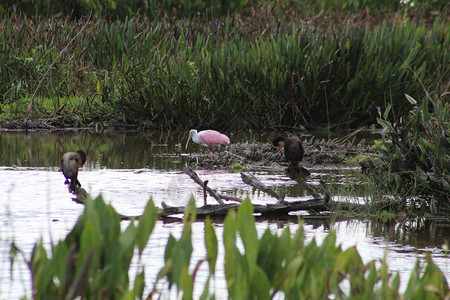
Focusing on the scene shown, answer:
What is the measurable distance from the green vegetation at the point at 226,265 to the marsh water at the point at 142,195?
167mm

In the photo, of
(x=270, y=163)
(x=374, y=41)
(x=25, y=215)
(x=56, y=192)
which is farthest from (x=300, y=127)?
(x=25, y=215)

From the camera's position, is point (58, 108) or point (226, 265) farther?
point (58, 108)

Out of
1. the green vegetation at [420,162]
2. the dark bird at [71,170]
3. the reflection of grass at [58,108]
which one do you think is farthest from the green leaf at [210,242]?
the reflection of grass at [58,108]

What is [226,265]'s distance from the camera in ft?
9.56

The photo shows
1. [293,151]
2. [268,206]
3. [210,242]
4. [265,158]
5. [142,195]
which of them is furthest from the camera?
[265,158]

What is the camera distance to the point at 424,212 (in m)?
6.35

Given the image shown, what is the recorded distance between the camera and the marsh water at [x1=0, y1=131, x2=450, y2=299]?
5.11 metres

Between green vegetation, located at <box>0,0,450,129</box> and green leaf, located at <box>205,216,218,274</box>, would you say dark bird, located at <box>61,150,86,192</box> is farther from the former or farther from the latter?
green vegetation, located at <box>0,0,450,129</box>

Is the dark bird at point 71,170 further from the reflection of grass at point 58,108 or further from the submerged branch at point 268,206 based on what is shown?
the reflection of grass at point 58,108

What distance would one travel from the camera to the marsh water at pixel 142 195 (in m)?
5.11

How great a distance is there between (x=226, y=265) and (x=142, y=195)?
175 inches

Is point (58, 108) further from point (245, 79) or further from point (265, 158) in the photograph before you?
point (265, 158)

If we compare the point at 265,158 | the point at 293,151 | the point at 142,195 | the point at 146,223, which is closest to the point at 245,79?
the point at 265,158

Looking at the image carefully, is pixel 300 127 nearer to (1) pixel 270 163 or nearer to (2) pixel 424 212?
(1) pixel 270 163
